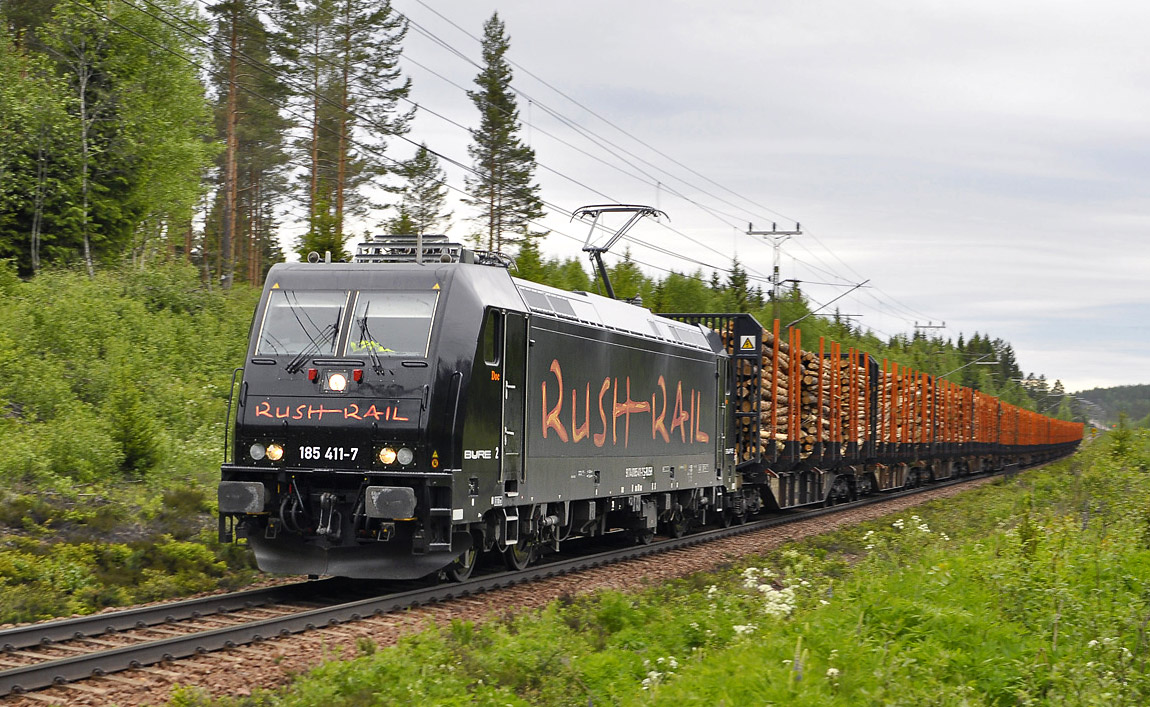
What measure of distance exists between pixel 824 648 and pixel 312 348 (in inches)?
255

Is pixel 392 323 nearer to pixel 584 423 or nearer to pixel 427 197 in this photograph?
pixel 584 423

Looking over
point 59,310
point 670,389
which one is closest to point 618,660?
point 670,389

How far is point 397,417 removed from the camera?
10891 mm

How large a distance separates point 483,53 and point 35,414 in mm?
28179

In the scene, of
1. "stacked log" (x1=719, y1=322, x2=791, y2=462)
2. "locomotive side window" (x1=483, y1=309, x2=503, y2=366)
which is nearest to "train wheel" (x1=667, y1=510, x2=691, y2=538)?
"stacked log" (x1=719, y1=322, x2=791, y2=462)

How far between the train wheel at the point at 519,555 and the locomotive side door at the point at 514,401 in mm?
1286

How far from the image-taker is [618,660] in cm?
758

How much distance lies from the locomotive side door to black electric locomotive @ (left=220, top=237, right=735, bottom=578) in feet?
0.08

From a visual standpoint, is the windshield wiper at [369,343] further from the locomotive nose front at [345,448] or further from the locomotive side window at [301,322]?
the locomotive side window at [301,322]

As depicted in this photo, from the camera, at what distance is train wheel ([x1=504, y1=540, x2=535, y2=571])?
527 inches

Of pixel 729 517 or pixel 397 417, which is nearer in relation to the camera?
pixel 397 417

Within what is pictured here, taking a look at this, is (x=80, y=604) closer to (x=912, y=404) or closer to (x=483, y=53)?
(x=912, y=404)

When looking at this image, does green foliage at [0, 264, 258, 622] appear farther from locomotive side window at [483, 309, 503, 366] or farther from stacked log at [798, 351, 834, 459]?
stacked log at [798, 351, 834, 459]

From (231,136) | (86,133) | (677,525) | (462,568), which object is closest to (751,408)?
(677,525)
